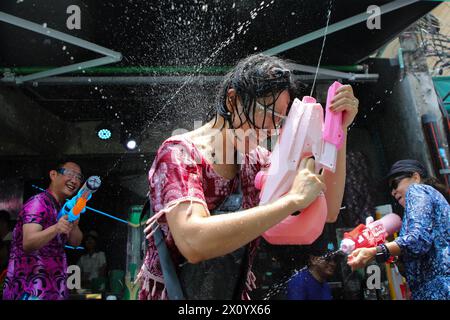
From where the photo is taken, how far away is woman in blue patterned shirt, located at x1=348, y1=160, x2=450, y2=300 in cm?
229

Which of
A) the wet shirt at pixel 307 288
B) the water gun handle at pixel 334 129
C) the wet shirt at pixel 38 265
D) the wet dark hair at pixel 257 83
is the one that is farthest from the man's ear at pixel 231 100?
the wet shirt at pixel 307 288

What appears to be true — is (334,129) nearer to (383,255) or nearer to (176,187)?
(176,187)

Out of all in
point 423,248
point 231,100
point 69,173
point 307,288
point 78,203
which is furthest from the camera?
point 307,288

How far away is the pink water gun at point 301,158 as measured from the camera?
121 centimetres

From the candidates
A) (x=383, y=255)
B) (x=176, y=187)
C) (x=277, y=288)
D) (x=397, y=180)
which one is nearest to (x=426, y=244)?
(x=383, y=255)

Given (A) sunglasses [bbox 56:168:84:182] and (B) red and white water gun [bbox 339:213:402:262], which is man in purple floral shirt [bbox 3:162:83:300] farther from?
(B) red and white water gun [bbox 339:213:402:262]

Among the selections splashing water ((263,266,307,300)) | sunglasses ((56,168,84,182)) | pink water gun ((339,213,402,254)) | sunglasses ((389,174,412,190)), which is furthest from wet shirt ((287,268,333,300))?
sunglasses ((56,168,84,182))

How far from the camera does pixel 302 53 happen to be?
14.4 feet

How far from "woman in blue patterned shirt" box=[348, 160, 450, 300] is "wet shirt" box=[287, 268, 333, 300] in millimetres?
1659

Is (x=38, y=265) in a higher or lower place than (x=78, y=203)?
lower

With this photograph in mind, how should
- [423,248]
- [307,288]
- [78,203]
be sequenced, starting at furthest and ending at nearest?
[307,288] → [78,203] → [423,248]

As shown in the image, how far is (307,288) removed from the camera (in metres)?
4.04

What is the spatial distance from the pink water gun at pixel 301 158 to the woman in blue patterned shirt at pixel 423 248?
1.34m

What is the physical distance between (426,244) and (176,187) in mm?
1825
